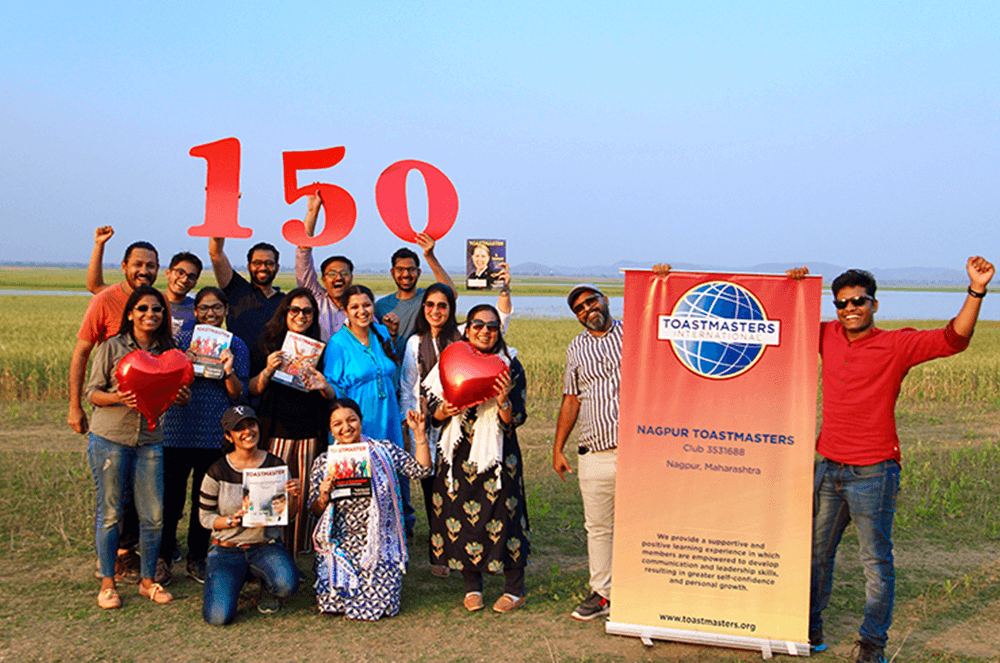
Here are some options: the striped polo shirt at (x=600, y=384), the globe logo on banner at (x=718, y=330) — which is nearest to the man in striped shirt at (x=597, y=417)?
the striped polo shirt at (x=600, y=384)

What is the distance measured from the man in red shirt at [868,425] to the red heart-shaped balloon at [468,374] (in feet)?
6.13

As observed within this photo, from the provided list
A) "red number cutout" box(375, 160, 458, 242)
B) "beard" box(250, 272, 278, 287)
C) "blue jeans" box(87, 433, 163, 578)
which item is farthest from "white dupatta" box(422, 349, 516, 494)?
"blue jeans" box(87, 433, 163, 578)

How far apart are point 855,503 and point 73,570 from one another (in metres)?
5.39

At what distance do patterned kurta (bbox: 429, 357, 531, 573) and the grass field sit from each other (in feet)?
1.31

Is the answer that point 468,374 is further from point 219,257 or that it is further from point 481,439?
point 219,257

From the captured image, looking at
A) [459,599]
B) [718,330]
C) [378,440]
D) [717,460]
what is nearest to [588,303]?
[718,330]

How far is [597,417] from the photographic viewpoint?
4.68 metres

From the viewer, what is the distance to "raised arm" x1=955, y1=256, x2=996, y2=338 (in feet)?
12.3

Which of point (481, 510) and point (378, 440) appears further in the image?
point (378, 440)

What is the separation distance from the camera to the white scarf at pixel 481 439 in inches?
186

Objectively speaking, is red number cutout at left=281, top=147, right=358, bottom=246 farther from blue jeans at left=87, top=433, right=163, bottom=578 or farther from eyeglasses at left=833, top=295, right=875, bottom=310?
eyeglasses at left=833, top=295, right=875, bottom=310

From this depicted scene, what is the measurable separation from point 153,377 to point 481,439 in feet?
6.74

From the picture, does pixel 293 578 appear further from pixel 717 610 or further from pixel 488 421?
pixel 717 610

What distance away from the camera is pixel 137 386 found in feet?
14.8
